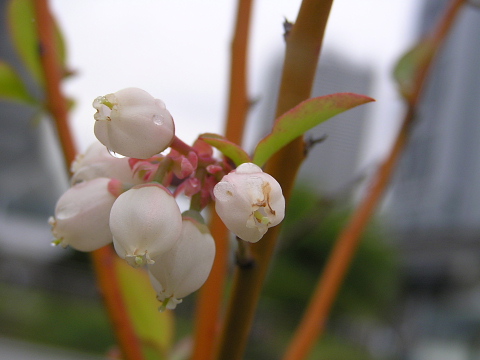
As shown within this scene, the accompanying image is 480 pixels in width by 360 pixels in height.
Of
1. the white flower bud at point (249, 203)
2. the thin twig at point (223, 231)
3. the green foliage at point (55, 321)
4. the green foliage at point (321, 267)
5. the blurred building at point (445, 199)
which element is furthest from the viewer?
the green foliage at point (321, 267)

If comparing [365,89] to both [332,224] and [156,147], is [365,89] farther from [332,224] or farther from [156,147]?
[332,224]

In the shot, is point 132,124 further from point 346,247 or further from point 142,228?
point 346,247

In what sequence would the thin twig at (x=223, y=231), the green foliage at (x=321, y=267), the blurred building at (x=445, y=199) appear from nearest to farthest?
the thin twig at (x=223, y=231), the blurred building at (x=445, y=199), the green foliage at (x=321, y=267)

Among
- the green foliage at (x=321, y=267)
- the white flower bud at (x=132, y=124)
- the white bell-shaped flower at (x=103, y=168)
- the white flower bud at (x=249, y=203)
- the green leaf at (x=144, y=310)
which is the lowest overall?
the green foliage at (x=321, y=267)

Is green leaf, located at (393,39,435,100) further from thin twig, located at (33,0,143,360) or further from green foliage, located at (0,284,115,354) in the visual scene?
green foliage, located at (0,284,115,354)

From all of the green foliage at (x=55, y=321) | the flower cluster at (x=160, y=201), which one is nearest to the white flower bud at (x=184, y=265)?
the flower cluster at (x=160, y=201)

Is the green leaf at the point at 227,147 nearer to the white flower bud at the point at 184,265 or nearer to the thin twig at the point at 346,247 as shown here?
the white flower bud at the point at 184,265

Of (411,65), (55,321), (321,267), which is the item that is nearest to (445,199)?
(321,267)

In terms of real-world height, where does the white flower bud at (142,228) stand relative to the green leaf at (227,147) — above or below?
below
